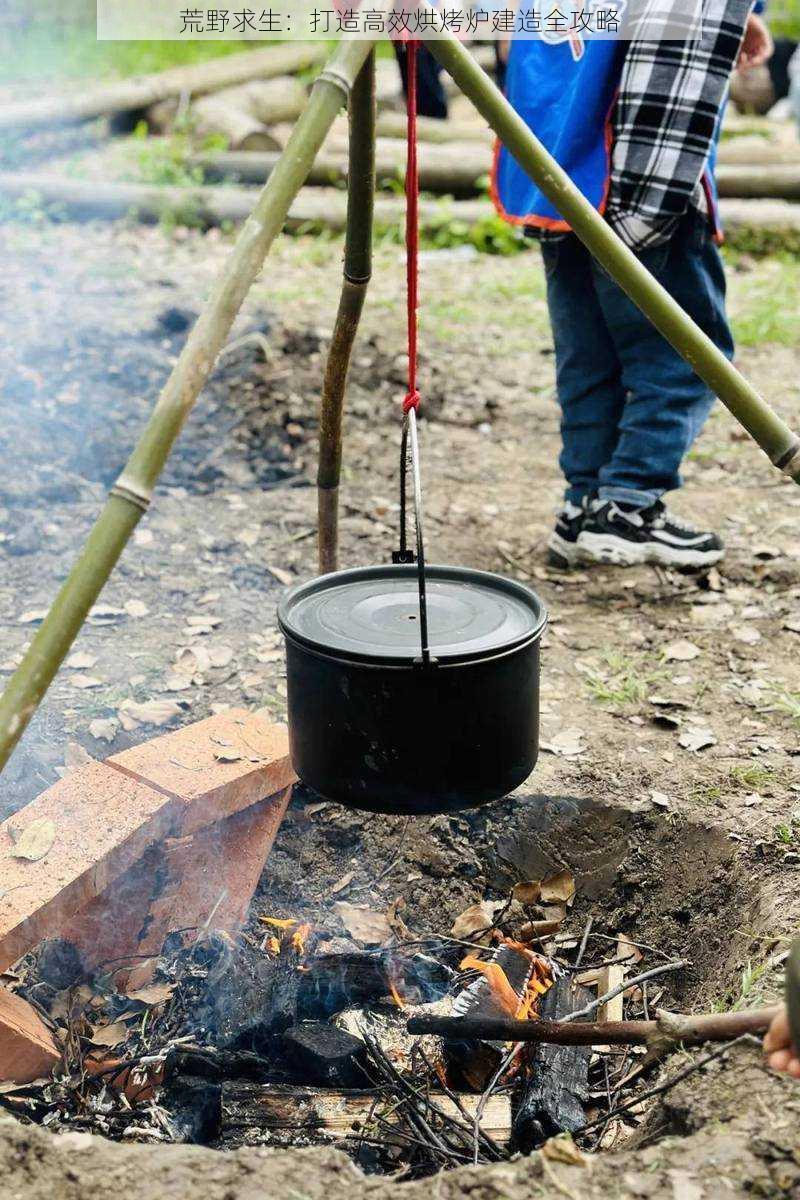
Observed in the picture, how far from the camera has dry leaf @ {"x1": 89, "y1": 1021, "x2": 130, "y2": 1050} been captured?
271 cm

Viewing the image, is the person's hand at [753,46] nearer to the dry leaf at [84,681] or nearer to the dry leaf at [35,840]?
the dry leaf at [84,681]

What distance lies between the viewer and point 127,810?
2854 millimetres

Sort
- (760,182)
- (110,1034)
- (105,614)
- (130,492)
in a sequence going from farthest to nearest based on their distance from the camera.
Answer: (760,182)
(105,614)
(110,1034)
(130,492)

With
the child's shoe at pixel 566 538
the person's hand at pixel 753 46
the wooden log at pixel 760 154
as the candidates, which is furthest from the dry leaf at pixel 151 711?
the wooden log at pixel 760 154

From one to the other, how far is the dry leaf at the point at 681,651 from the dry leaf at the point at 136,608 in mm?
1878

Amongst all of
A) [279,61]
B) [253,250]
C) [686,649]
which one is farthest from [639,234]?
[279,61]

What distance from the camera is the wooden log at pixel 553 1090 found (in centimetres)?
Result: 251

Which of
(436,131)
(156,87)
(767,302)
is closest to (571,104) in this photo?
(767,302)

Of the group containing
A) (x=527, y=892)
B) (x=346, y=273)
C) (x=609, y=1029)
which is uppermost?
(x=346, y=273)

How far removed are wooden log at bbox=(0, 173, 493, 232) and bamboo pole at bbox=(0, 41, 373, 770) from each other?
7.21 m

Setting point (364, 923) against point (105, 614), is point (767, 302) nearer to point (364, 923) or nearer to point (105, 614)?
point (105, 614)

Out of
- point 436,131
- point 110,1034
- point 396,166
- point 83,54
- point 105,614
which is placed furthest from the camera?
point 83,54

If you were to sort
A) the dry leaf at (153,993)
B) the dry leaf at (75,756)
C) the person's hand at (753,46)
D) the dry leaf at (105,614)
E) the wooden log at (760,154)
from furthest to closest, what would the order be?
1. the wooden log at (760,154)
2. the person's hand at (753,46)
3. the dry leaf at (105,614)
4. the dry leaf at (75,756)
5. the dry leaf at (153,993)

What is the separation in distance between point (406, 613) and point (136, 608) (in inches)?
79.7
